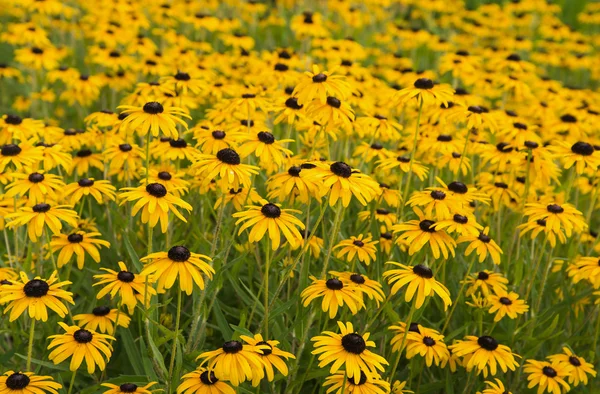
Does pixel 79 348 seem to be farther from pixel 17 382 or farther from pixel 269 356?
pixel 269 356

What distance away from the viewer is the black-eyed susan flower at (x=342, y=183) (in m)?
3.12

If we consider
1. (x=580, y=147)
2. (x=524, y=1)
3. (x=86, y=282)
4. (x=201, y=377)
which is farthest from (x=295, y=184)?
(x=524, y=1)

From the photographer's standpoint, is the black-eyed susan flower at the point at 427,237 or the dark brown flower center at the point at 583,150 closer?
the black-eyed susan flower at the point at 427,237

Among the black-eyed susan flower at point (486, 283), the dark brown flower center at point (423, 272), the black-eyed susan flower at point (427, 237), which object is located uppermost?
the black-eyed susan flower at point (427, 237)

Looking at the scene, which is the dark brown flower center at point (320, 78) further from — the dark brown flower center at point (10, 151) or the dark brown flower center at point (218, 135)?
the dark brown flower center at point (10, 151)

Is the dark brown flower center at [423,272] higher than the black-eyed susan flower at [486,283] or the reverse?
higher

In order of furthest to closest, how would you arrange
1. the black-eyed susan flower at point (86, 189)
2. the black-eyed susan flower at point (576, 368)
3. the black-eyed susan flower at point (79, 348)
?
the black-eyed susan flower at point (86, 189) < the black-eyed susan flower at point (576, 368) < the black-eyed susan flower at point (79, 348)

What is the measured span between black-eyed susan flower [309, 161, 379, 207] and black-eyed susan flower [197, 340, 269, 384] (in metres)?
0.79

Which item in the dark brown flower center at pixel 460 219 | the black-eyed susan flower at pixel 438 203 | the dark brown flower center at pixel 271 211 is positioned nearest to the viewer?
the dark brown flower center at pixel 271 211

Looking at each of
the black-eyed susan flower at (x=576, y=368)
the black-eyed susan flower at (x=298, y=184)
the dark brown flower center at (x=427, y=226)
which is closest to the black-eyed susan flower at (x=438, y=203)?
the dark brown flower center at (x=427, y=226)

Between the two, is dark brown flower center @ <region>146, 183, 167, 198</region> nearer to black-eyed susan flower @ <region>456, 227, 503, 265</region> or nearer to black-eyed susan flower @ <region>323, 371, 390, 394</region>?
black-eyed susan flower @ <region>323, 371, 390, 394</region>

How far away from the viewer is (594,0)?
1602cm

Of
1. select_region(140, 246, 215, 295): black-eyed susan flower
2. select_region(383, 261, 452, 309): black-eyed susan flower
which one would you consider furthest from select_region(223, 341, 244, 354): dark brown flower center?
select_region(383, 261, 452, 309): black-eyed susan flower

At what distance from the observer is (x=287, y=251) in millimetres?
4062
